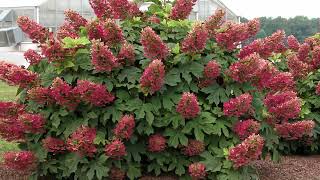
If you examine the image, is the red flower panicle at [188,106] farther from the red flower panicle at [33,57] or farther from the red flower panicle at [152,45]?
the red flower panicle at [33,57]

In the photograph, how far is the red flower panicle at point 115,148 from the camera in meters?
4.24

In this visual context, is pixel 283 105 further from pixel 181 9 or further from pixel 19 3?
pixel 19 3

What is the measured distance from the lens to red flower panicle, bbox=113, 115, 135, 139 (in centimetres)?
424

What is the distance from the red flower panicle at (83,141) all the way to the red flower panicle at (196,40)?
41.2 inches

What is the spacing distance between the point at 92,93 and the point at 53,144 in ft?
1.91

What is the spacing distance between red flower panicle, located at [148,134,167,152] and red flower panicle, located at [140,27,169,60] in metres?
0.64

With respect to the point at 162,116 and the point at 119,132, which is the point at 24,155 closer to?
the point at 119,132

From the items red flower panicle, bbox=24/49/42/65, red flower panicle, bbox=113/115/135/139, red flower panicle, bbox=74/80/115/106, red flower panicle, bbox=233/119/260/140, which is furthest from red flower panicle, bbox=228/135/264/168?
red flower panicle, bbox=24/49/42/65

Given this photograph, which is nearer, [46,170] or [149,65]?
[149,65]

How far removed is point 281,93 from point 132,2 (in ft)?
5.47

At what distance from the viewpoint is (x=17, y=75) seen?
181 inches

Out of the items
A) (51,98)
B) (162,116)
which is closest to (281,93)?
(162,116)

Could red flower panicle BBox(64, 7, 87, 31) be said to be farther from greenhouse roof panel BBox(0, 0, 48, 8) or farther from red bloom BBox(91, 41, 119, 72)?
greenhouse roof panel BBox(0, 0, 48, 8)

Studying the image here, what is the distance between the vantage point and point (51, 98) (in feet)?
14.8
